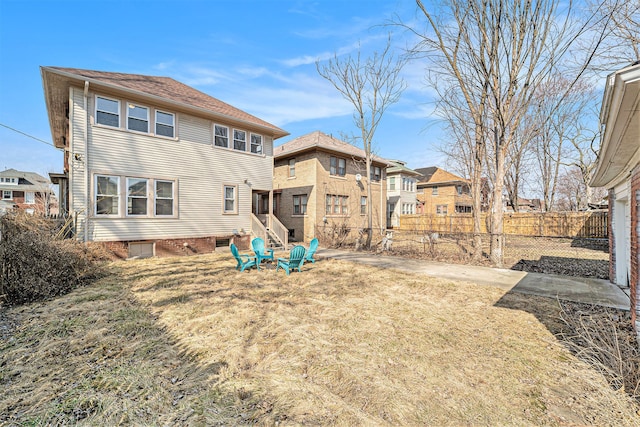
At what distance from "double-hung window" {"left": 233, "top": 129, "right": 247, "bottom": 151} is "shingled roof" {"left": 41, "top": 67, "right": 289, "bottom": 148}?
2.26 feet

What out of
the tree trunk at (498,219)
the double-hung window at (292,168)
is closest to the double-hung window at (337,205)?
the double-hung window at (292,168)

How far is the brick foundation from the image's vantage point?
407 inches

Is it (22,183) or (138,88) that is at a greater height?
(22,183)

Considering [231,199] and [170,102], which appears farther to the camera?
[231,199]

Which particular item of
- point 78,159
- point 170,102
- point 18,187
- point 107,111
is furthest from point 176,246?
point 18,187

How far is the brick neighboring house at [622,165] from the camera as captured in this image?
2.47 meters

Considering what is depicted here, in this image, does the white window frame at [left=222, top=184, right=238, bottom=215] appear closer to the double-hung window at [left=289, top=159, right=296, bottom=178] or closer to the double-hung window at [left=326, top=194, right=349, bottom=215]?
the double-hung window at [left=289, top=159, right=296, bottom=178]

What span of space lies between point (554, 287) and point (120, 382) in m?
8.96

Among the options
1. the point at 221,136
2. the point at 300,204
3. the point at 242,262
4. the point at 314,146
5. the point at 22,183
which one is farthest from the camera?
the point at 22,183

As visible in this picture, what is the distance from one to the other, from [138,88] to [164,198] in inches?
170

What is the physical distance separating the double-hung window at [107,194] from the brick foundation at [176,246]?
1.22 meters

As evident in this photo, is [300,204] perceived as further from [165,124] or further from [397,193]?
[397,193]

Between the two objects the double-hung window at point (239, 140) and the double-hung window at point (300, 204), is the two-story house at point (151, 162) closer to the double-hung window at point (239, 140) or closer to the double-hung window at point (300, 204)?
the double-hung window at point (239, 140)

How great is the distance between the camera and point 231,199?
13.6 metres
